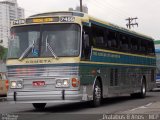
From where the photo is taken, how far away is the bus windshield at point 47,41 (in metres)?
15.8

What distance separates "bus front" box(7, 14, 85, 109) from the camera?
1557cm

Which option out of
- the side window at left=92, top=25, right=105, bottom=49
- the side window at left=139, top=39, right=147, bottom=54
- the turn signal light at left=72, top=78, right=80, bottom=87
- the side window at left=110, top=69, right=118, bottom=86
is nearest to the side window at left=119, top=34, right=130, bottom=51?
the side window at left=110, top=69, right=118, bottom=86

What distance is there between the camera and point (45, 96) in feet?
51.2

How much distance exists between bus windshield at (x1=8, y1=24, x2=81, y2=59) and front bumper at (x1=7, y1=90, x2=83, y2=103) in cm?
128

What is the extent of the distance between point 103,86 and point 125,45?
12.5 ft

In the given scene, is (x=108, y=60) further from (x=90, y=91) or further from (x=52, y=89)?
(x=52, y=89)

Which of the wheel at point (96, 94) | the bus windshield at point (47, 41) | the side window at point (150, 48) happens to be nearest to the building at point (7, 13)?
the side window at point (150, 48)

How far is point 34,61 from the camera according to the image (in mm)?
15945

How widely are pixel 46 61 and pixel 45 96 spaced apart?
1.20 metres

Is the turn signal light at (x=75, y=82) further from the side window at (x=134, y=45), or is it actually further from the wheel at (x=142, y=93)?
the wheel at (x=142, y=93)

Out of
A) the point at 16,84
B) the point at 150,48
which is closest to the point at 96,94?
the point at 16,84

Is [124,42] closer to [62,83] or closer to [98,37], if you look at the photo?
[98,37]

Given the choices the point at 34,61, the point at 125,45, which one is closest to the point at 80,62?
the point at 34,61

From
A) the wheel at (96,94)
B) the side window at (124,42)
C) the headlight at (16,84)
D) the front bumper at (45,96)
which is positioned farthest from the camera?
the side window at (124,42)
